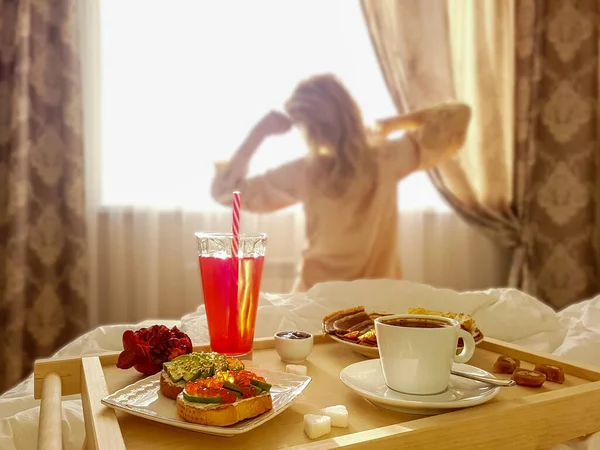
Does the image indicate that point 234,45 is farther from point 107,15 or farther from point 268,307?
point 268,307

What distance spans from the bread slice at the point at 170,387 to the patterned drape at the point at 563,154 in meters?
2.48

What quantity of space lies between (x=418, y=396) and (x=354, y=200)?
165 centimetres

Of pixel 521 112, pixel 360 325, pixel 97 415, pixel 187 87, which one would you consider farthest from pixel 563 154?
pixel 97 415

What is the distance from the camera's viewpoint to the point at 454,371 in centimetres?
68

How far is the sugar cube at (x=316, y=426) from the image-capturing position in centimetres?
54

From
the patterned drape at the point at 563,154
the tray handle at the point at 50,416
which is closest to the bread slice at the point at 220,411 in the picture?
→ the tray handle at the point at 50,416

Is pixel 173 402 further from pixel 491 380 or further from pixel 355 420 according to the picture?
pixel 491 380

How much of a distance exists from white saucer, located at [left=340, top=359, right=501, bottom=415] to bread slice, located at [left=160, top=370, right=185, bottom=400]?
19 centimetres

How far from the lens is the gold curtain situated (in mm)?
2744

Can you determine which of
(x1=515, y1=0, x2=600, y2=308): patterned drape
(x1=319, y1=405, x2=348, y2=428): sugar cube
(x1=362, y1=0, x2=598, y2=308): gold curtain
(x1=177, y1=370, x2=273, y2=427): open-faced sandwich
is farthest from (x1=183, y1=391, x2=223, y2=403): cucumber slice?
(x1=515, y1=0, x2=600, y2=308): patterned drape

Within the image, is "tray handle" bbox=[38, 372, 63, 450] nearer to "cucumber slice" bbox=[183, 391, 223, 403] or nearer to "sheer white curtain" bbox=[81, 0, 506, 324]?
"cucumber slice" bbox=[183, 391, 223, 403]

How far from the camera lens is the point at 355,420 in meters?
0.60

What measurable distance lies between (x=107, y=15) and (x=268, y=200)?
1.12 meters

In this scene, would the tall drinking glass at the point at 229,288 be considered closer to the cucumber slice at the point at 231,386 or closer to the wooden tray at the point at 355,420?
the wooden tray at the point at 355,420
